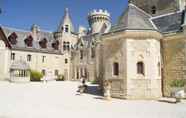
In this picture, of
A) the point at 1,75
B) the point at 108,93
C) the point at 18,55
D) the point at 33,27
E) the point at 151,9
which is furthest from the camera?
the point at 33,27

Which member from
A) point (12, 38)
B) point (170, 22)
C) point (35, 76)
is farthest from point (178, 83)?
point (12, 38)

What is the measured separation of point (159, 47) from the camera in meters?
19.4

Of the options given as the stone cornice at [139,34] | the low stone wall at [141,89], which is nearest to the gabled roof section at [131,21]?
the stone cornice at [139,34]

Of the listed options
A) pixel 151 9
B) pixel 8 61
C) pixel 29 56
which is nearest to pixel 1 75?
pixel 8 61

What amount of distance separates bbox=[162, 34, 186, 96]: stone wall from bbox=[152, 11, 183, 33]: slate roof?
821 millimetres

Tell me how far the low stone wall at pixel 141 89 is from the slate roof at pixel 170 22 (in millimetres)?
4855

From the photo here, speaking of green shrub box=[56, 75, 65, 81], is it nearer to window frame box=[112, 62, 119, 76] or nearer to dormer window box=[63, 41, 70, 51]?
dormer window box=[63, 41, 70, 51]

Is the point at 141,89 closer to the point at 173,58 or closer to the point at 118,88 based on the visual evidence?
the point at 118,88

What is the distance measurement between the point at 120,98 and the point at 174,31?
694 centimetres

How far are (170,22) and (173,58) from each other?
351 cm

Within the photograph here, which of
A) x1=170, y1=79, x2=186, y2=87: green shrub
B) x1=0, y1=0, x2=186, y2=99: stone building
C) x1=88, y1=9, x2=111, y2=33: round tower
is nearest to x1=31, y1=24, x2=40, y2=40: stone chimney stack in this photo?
x1=88, y1=9, x2=111, y2=33: round tower

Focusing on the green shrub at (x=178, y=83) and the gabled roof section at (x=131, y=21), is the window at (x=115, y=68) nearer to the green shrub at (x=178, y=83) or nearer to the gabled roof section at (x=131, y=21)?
the gabled roof section at (x=131, y=21)

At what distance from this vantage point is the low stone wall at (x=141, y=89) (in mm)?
17578

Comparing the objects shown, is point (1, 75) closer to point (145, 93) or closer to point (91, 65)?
point (91, 65)
